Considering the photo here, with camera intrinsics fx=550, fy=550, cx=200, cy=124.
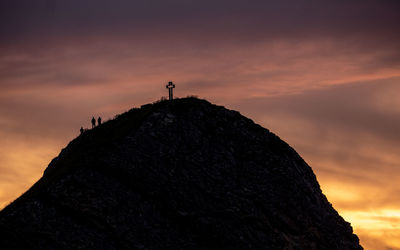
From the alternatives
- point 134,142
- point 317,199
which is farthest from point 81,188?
point 317,199

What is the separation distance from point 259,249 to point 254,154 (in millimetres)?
9729

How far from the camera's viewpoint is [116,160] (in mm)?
45781

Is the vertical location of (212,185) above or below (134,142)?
below

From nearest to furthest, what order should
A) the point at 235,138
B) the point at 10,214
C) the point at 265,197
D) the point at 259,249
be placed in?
the point at 10,214, the point at 259,249, the point at 265,197, the point at 235,138

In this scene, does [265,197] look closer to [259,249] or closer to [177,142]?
[259,249]

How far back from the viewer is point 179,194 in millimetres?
45125

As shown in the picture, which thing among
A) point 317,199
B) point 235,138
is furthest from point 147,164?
point 317,199

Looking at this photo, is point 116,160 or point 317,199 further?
point 317,199

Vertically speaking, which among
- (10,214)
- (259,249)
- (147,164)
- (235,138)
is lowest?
(259,249)

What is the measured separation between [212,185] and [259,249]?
652 cm

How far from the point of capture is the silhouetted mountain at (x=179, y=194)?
41.7 meters

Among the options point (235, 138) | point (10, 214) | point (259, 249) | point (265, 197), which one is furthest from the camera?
point (235, 138)

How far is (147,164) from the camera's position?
1812 inches

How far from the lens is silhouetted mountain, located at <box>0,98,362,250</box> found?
4166 cm
